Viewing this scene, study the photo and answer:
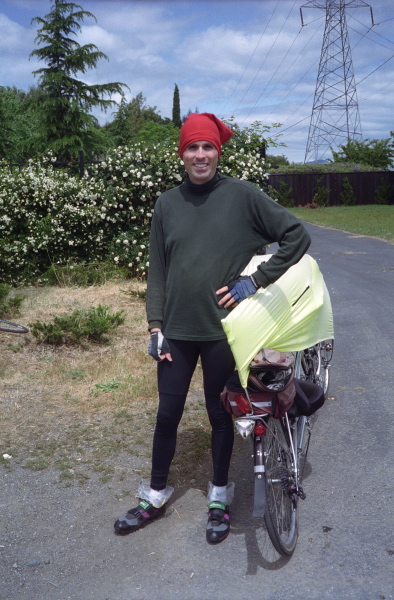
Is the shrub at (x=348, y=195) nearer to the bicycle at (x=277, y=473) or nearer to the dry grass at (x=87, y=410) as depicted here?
the dry grass at (x=87, y=410)

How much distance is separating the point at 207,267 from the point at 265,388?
0.67m

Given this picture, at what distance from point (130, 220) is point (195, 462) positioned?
24.6ft

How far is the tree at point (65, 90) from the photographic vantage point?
2661 cm

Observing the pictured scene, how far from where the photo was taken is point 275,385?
3.10 metres

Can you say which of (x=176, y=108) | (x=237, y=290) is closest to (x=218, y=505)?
(x=237, y=290)

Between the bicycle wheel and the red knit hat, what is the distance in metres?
1.46

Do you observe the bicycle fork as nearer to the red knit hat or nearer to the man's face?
the man's face

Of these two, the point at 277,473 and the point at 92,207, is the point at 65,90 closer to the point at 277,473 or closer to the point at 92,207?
the point at 92,207

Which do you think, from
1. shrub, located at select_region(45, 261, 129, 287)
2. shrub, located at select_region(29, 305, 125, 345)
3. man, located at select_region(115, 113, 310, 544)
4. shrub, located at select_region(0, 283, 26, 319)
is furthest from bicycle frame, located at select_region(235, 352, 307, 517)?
shrub, located at select_region(45, 261, 129, 287)

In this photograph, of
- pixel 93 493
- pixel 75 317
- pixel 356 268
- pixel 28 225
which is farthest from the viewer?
pixel 356 268

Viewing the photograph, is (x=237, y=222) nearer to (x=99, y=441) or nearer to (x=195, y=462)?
(x=195, y=462)

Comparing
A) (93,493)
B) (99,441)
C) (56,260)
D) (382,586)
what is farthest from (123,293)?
(382,586)

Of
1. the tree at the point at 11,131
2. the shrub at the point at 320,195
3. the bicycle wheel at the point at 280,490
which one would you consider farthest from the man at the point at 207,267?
the shrub at the point at 320,195

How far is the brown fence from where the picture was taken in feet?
143
